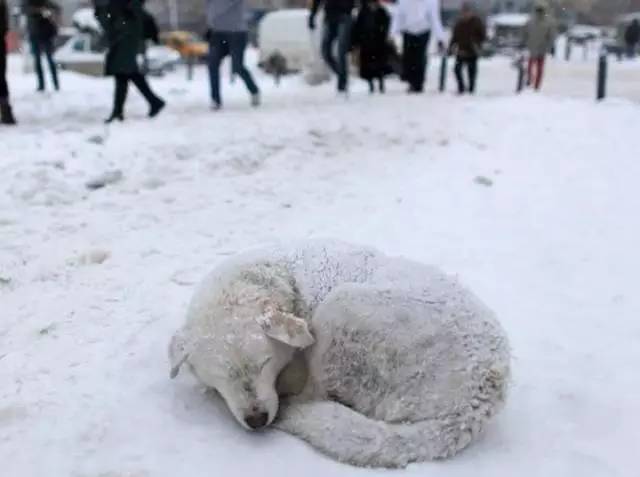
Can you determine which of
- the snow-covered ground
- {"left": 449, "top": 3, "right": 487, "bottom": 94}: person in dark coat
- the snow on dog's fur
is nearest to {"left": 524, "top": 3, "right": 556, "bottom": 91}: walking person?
{"left": 449, "top": 3, "right": 487, "bottom": 94}: person in dark coat

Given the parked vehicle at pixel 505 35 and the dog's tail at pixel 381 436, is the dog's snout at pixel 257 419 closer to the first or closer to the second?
the dog's tail at pixel 381 436

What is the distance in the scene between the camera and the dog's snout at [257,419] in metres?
3.25

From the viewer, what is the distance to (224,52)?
1177cm

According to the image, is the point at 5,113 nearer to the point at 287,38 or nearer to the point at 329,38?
the point at 329,38

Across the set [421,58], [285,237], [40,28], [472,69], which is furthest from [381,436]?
[40,28]

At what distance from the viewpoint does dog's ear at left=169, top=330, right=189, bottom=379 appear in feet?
11.5

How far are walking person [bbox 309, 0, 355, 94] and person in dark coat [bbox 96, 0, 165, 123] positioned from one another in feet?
13.2

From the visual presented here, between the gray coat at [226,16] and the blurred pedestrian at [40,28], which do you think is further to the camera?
the blurred pedestrian at [40,28]

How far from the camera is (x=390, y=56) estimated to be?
52.5 ft

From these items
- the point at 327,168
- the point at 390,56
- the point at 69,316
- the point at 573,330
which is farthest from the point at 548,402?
the point at 390,56

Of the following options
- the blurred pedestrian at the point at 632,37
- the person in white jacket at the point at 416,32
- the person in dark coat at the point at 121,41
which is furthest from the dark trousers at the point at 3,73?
the blurred pedestrian at the point at 632,37

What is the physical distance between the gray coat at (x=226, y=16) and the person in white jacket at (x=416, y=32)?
11.5 feet

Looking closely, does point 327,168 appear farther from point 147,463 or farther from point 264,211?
point 147,463

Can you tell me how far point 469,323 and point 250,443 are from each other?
0.98m
